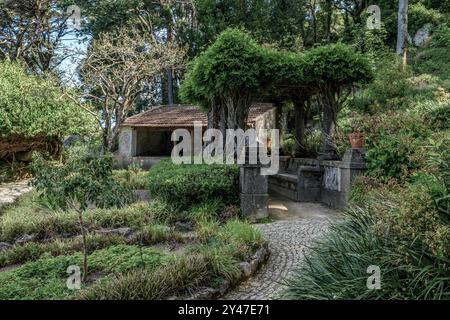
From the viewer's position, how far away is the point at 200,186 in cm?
742

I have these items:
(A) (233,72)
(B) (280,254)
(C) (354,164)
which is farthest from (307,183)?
(B) (280,254)

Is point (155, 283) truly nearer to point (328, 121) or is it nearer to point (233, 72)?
point (233, 72)

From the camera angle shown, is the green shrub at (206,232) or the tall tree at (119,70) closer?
the green shrub at (206,232)

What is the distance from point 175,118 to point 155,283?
13.6 metres

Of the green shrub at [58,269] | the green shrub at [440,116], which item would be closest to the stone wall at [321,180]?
the green shrub at [440,116]

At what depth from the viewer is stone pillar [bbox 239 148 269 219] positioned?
7410 millimetres

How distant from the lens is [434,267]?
108 inches

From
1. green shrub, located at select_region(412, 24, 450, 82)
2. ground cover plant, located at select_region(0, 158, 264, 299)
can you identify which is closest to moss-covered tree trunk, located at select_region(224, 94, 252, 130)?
ground cover plant, located at select_region(0, 158, 264, 299)

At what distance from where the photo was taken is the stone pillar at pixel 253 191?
7.41 metres

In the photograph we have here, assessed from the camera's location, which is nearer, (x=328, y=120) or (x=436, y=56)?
(x=328, y=120)

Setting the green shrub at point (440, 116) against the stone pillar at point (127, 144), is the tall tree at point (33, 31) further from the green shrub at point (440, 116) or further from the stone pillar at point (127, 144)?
the green shrub at point (440, 116)

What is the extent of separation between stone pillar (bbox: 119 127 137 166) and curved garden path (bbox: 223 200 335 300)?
975 centimetres

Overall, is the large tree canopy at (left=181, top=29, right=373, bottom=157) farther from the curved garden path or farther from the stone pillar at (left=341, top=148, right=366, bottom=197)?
the curved garden path

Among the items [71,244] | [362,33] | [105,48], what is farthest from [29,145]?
[362,33]
